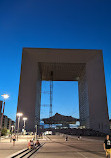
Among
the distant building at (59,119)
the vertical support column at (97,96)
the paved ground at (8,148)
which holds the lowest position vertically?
the paved ground at (8,148)

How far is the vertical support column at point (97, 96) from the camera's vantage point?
55.1 metres

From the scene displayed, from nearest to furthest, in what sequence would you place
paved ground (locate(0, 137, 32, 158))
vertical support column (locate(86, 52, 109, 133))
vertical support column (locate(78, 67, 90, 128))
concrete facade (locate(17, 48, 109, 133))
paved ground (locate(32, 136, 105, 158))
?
paved ground (locate(32, 136, 105, 158)) < paved ground (locate(0, 137, 32, 158)) < vertical support column (locate(86, 52, 109, 133)) < concrete facade (locate(17, 48, 109, 133)) < vertical support column (locate(78, 67, 90, 128))

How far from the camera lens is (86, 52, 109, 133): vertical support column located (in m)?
55.1

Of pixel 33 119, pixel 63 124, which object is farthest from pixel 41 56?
pixel 63 124

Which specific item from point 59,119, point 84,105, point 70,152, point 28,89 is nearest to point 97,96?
point 84,105

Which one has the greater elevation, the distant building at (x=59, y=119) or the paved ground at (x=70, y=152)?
the distant building at (x=59, y=119)

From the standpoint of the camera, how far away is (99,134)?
167 ft

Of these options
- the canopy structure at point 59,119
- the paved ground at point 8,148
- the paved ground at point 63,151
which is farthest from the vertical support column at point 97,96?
the paved ground at point 8,148

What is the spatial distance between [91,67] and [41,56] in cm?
1979

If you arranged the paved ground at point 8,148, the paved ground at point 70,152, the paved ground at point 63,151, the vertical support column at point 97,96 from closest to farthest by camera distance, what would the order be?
the paved ground at point 70,152 → the paved ground at point 63,151 → the paved ground at point 8,148 → the vertical support column at point 97,96

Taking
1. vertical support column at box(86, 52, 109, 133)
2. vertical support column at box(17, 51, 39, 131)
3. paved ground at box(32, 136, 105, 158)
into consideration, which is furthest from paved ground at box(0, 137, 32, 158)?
vertical support column at box(86, 52, 109, 133)

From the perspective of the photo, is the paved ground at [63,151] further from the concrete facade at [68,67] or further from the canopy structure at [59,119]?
the canopy structure at [59,119]

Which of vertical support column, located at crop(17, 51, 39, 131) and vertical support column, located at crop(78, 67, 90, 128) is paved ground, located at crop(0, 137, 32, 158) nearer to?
vertical support column, located at crop(17, 51, 39, 131)

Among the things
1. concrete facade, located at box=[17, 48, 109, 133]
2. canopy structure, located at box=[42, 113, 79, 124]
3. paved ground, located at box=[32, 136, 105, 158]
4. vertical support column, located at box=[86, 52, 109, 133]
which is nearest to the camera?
paved ground, located at box=[32, 136, 105, 158]
